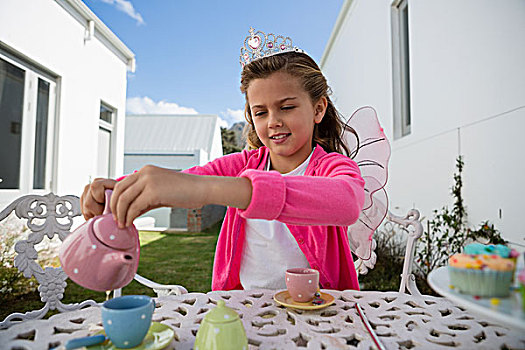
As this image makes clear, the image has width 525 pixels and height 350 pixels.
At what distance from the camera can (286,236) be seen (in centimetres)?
143

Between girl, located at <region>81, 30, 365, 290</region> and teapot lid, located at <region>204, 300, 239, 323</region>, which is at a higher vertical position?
girl, located at <region>81, 30, 365, 290</region>

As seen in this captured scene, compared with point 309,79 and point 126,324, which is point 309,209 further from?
point 309,79

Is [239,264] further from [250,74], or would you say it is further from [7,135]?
[7,135]

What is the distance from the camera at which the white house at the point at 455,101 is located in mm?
1904

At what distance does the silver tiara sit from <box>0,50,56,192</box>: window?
3.51 metres

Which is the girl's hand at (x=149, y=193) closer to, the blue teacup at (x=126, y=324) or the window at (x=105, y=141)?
the blue teacup at (x=126, y=324)

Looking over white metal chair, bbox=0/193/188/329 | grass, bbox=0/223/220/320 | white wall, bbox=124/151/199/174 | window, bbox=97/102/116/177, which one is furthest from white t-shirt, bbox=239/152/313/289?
white wall, bbox=124/151/199/174

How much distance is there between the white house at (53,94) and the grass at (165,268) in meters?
1.19

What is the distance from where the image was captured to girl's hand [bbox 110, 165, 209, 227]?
713mm

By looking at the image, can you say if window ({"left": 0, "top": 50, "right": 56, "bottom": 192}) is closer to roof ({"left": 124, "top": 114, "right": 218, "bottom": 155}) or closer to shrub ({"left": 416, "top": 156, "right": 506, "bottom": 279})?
shrub ({"left": 416, "top": 156, "right": 506, "bottom": 279})

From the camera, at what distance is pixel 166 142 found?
11.1m

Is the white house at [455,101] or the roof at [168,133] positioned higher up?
the roof at [168,133]

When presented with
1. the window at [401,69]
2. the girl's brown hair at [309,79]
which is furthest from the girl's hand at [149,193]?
the window at [401,69]

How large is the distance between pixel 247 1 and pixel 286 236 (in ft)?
52.2
